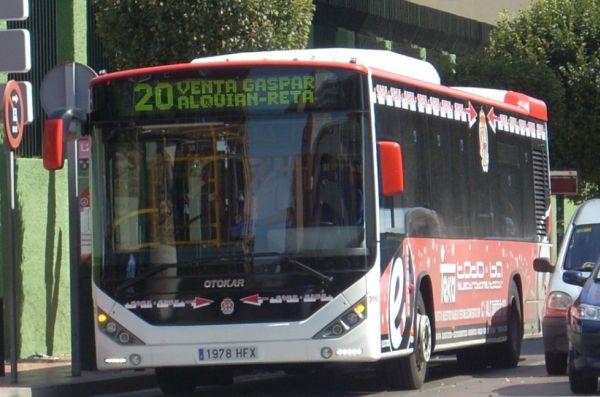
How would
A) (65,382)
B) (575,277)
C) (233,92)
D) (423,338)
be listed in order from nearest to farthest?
(233,92)
(65,382)
(423,338)
(575,277)

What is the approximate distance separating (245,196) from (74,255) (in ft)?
9.11

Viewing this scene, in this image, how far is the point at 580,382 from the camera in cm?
1358

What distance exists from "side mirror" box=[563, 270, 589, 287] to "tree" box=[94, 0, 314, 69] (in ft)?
15.8

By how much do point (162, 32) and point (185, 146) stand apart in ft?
16.4

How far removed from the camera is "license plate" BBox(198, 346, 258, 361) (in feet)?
42.5

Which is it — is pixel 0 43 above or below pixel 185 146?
above

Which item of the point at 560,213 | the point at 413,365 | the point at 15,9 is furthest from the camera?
the point at 560,213

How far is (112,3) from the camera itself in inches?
718

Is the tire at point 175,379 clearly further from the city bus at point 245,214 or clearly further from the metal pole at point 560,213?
the metal pole at point 560,213

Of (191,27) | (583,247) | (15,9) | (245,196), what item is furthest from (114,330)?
(583,247)

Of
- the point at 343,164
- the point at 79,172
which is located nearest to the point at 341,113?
the point at 343,164

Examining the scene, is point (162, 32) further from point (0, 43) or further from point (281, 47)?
point (0, 43)

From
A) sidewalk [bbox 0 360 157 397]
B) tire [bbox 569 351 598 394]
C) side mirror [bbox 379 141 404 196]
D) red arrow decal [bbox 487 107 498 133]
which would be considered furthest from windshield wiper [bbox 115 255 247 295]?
red arrow decal [bbox 487 107 498 133]

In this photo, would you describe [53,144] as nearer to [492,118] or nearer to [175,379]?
[175,379]
